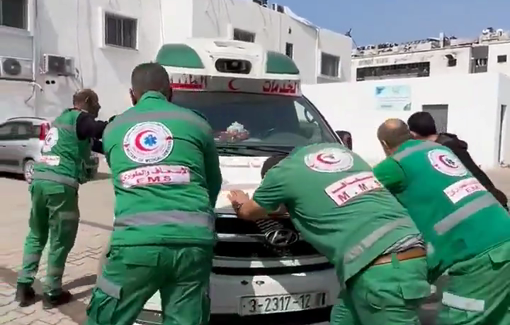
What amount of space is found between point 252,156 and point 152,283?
1.88 metres

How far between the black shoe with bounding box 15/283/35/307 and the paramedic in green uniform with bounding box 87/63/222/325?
229cm

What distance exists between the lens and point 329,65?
93.7 ft

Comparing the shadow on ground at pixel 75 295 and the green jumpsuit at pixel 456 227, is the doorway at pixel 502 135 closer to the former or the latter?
the shadow on ground at pixel 75 295

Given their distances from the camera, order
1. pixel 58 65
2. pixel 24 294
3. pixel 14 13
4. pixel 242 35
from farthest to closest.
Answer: pixel 242 35
pixel 58 65
pixel 14 13
pixel 24 294

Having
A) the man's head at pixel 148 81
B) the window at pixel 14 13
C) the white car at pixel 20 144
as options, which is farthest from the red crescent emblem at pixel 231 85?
the window at pixel 14 13

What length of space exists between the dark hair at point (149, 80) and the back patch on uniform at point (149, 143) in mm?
270

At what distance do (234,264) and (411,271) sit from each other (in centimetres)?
120

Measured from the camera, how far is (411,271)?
270cm


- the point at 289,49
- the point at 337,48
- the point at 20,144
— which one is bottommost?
the point at 20,144

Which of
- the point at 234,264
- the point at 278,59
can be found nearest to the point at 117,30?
the point at 278,59

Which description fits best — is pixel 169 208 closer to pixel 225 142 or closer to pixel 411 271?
pixel 411 271

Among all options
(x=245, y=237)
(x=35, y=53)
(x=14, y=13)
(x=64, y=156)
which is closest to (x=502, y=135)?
(x=35, y=53)

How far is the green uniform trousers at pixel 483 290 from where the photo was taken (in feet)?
10.1

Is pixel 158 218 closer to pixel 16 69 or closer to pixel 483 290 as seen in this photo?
pixel 483 290
